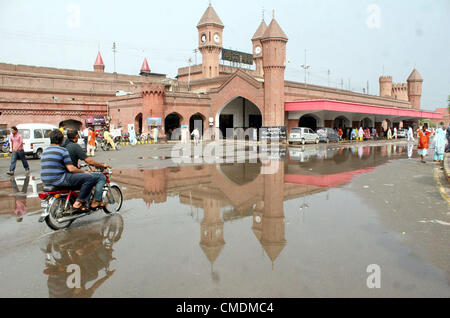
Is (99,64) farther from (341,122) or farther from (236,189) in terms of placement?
(236,189)

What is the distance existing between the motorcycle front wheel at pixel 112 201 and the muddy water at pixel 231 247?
0.22m

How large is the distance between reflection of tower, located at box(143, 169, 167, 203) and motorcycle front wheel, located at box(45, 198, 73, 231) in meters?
2.46

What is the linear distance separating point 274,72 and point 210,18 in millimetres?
20237

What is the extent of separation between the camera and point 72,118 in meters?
39.2

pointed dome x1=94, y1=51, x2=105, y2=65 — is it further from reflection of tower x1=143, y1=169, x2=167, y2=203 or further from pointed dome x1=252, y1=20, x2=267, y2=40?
reflection of tower x1=143, y1=169, x2=167, y2=203

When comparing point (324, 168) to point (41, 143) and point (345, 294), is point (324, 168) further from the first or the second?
point (41, 143)

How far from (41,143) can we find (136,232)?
15374mm

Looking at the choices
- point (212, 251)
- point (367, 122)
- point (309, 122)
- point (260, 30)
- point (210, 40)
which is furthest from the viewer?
point (260, 30)

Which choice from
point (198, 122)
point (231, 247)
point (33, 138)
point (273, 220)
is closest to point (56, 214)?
point (231, 247)

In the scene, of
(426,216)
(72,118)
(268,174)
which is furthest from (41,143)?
(72,118)

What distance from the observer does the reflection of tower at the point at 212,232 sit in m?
4.86

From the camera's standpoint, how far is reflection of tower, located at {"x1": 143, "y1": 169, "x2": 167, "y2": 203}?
27.8 ft

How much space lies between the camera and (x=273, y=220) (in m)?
6.44

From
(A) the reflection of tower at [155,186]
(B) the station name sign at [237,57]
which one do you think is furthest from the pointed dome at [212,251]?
(B) the station name sign at [237,57]
